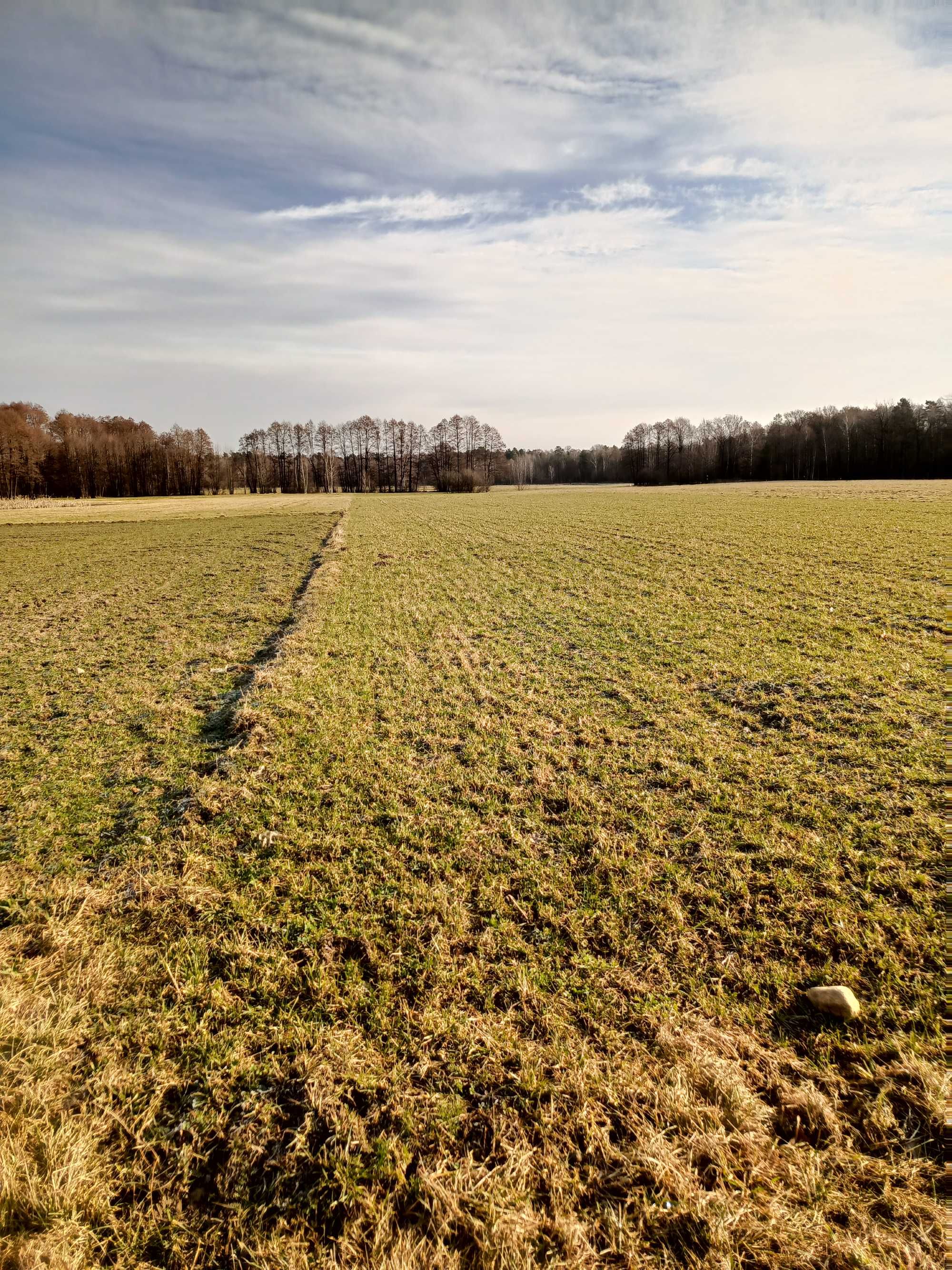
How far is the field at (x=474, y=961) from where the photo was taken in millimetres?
2562

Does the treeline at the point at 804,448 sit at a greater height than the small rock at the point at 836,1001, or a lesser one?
greater

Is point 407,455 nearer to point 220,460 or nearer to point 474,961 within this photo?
point 220,460

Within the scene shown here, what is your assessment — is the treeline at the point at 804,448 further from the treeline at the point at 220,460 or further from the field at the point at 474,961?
the field at the point at 474,961

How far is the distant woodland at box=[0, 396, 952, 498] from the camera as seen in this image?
91750mm

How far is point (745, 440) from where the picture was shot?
117m

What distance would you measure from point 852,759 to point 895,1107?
433 centimetres

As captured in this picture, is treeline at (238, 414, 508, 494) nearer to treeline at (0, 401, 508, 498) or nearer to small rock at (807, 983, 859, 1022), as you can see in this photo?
treeline at (0, 401, 508, 498)

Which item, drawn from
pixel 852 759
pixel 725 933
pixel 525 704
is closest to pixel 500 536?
pixel 525 704

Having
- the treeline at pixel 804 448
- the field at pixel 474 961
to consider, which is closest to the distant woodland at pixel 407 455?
the treeline at pixel 804 448

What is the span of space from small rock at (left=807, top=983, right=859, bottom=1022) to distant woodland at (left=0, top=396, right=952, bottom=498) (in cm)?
10986

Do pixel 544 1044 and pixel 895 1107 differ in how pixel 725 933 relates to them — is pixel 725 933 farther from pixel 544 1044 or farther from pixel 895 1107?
pixel 544 1044

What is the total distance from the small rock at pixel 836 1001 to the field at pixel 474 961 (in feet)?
0.24

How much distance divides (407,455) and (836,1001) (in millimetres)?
128426

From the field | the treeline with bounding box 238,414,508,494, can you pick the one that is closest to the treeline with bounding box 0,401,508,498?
the treeline with bounding box 238,414,508,494
